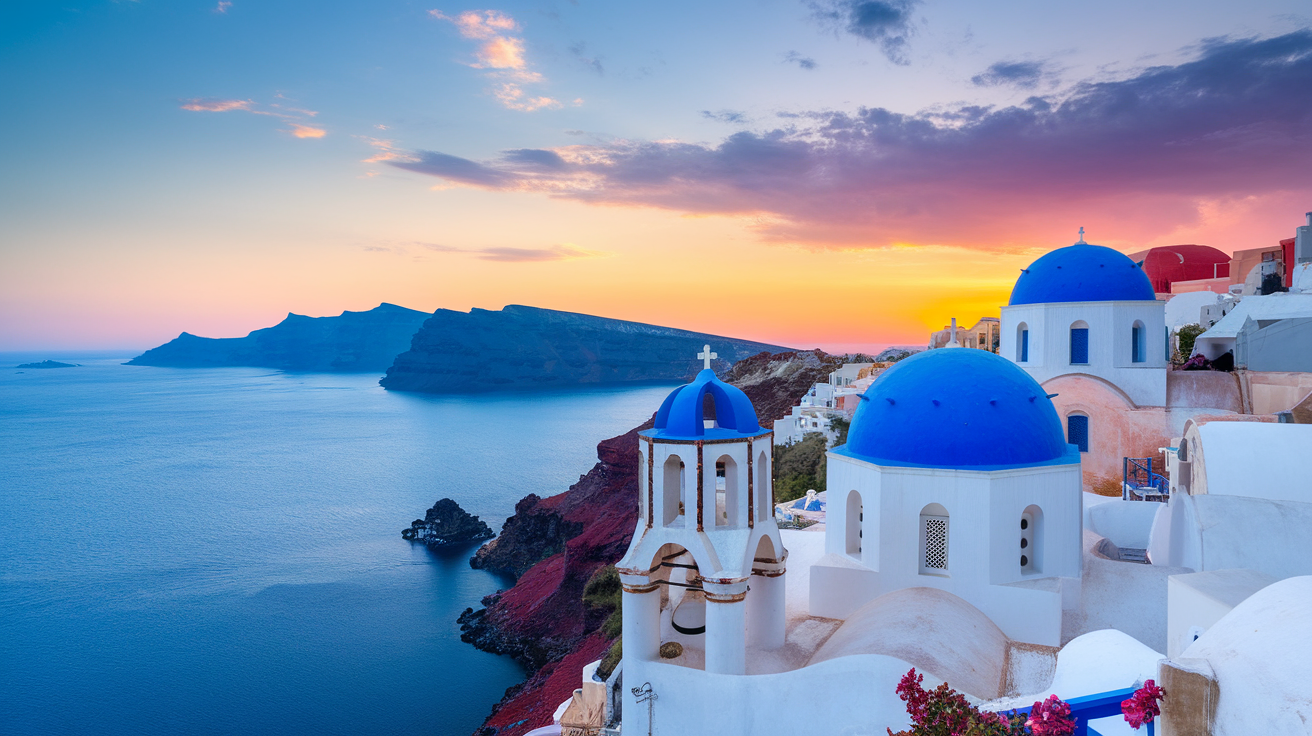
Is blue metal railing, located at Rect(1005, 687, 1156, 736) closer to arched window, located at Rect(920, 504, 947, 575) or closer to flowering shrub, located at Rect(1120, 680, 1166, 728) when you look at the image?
flowering shrub, located at Rect(1120, 680, 1166, 728)

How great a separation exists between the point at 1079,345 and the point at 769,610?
14.0m

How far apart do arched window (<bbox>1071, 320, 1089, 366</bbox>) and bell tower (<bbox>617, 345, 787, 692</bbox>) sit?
13.4m

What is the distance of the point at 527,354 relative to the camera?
15975cm

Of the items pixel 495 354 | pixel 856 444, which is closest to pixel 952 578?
pixel 856 444

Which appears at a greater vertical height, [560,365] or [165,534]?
[560,365]

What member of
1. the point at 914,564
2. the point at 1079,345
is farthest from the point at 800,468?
the point at 914,564

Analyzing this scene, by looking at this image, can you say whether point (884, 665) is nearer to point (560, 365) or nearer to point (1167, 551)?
point (1167, 551)

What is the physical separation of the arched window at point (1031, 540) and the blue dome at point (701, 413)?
4461mm

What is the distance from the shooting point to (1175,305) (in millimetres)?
33469

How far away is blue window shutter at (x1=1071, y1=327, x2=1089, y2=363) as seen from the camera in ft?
61.2

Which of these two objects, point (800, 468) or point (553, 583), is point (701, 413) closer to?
point (800, 468)

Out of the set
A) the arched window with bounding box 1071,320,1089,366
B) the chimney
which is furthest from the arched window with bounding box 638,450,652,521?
the chimney

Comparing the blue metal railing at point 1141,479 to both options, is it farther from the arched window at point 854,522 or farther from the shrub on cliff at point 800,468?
the shrub on cliff at point 800,468

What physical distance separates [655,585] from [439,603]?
29424 millimetres
